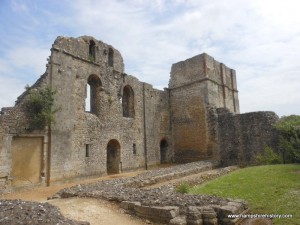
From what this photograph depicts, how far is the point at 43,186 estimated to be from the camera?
1228cm

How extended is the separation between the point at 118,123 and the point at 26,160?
6410mm

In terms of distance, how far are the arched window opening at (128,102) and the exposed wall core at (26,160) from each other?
7.23 metres

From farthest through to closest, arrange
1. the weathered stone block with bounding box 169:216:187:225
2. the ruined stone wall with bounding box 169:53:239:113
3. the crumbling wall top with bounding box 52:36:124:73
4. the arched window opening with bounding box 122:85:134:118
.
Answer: the ruined stone wall with bounding box 169:53:239:113
the arched window opening with bounding box 122:85:134:118
the crumbling wall top with bounding box 52:36:124:73
the weathered stone block with bounding box 169:216:187:225

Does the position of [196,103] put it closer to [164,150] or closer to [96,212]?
[164,150]

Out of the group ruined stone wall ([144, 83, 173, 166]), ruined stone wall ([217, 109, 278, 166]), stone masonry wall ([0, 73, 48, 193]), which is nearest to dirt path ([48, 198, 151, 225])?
stone masonry wall ([0, 73, 48, 193])

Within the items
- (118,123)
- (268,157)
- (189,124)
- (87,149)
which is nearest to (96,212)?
(87,149)

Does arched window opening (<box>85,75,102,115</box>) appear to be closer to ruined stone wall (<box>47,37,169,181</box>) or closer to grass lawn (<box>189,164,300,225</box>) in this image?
ruined stone wall (<box>47,37,169,181</box>)

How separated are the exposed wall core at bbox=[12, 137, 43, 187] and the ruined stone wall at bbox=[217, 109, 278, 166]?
1222cm

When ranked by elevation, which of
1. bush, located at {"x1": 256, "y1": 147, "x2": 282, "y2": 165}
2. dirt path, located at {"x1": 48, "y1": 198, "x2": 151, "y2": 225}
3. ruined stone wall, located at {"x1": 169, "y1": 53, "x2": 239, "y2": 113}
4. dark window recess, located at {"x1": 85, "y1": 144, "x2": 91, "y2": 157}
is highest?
ruined stone wall, located at {"x1": 169, "y1": 53, "x2": 239, "y2": 113}

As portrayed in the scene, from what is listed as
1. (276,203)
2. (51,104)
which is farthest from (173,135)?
(276,203)

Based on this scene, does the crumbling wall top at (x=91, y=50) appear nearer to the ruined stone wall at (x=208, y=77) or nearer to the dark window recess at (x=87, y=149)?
the dark window recess at (x=87, y=149)

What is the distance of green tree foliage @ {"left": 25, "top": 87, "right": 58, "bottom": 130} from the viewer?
12.2 metres

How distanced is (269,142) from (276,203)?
10448 mm

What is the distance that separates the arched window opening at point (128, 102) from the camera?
1870 centimetres
